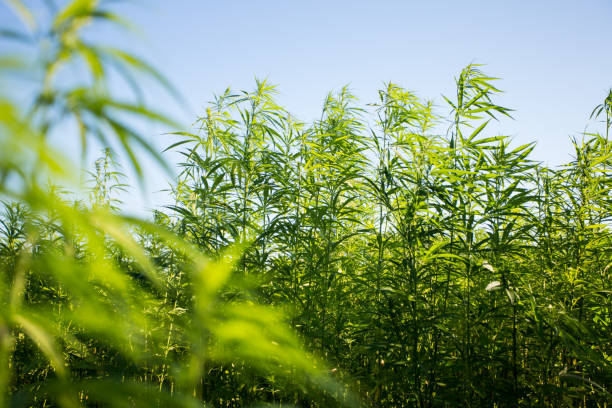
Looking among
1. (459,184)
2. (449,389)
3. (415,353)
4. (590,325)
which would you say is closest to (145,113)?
(415,353)

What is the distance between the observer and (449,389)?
2.74 m

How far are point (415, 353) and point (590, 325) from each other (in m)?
1.71

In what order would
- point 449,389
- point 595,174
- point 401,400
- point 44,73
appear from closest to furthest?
point 44,73, point 449,389, point 401,400, point 595,174

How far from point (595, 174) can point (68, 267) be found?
13.7ft

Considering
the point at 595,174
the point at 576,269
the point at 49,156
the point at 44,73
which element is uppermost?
the point at 595,174

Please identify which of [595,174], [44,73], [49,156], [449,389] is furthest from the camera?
[595,174]

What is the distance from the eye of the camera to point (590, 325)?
3070 millimetres

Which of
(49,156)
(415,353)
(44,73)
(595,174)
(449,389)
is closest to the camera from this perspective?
(49,156)

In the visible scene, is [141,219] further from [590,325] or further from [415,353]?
[590,325]

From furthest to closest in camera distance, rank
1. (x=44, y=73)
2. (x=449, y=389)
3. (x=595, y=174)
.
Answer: (x=595, y=174) < (x=449, y=389) < (x=44, y=73)

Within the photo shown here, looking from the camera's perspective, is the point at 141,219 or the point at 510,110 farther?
the point at 510,110

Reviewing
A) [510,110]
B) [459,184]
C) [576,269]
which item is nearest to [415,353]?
[459,184]

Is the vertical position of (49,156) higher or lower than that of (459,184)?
lower

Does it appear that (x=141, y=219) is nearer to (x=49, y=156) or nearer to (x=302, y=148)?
(x=49, y=156)
